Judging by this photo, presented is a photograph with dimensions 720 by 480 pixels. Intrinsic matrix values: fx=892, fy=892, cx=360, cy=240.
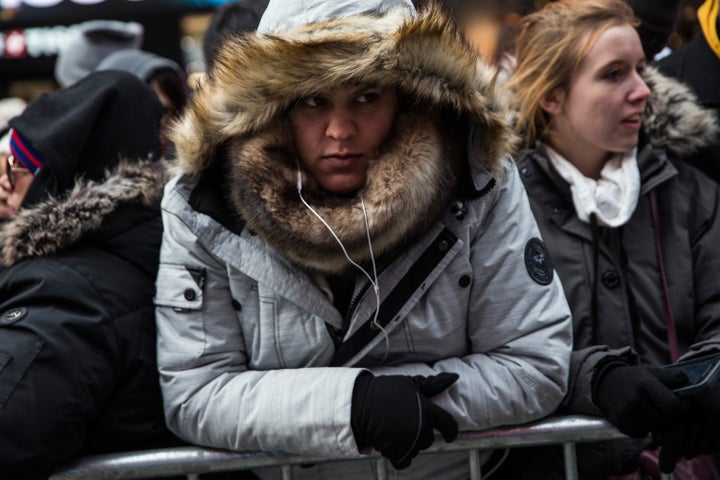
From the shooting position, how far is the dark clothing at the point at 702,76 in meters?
3.08

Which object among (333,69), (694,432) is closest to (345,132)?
(333,69)

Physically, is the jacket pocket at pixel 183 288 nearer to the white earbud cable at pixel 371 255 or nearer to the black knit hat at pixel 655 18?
the white earbud cable at pixel 371 255

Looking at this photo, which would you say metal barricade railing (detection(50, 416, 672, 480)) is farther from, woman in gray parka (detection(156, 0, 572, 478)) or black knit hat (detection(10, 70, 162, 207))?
black knit hat (detection(10, 70, 162, 207))

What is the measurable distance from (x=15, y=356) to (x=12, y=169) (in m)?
0.70

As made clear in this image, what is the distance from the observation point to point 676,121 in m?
2.87

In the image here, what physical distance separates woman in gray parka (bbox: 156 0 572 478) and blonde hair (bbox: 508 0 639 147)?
0.66 meters

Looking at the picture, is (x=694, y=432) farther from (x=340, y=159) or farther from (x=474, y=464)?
(x=340, y=159)

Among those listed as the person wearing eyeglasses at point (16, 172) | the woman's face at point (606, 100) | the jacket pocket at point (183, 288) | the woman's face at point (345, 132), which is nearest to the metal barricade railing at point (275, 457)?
the jacket pocket at point (183, 288)

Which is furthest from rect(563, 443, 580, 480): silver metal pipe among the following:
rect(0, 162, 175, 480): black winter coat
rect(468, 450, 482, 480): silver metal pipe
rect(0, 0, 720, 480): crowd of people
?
rect(0, 162, 175, 480): black winter coat

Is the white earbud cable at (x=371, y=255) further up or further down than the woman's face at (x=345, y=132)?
further down

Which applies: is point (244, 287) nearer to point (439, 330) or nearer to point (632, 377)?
point (439, 330)

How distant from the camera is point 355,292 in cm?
222

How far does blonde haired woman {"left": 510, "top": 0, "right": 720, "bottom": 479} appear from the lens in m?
2.58

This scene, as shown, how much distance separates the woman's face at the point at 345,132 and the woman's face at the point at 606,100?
0.84 meters
